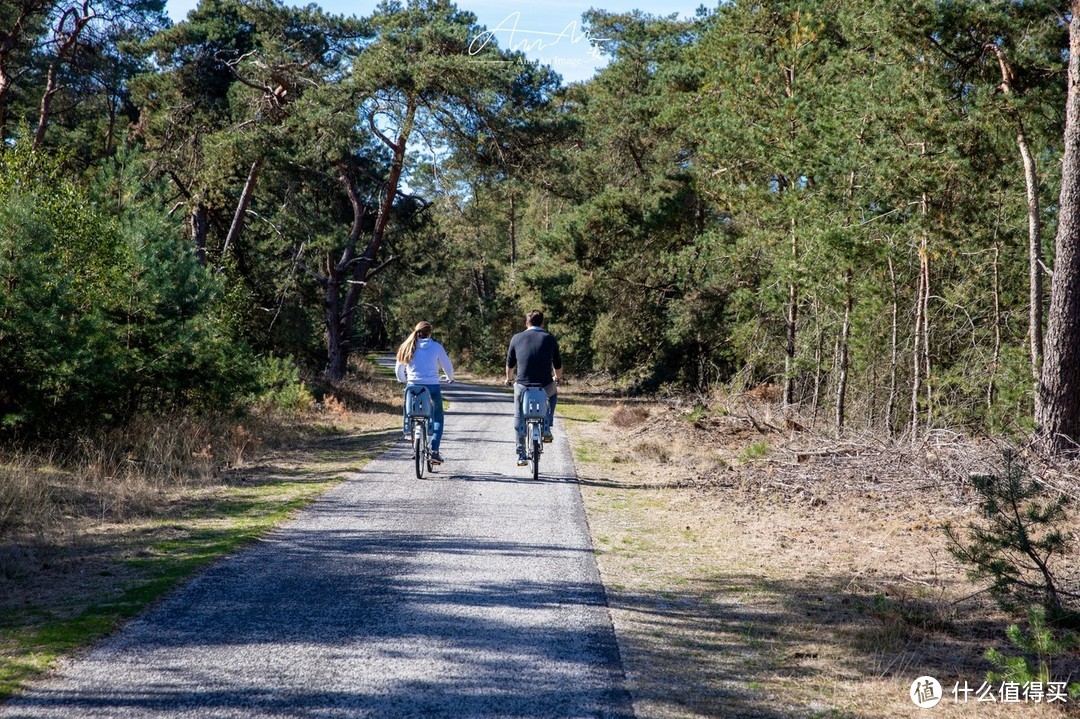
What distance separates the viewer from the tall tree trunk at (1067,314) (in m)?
11.0

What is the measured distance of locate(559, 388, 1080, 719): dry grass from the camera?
468 centimetres

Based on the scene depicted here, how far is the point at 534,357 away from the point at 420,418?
5.68 ft

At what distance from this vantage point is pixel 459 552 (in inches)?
286

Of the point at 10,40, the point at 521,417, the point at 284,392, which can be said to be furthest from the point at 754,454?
the point at 10,40

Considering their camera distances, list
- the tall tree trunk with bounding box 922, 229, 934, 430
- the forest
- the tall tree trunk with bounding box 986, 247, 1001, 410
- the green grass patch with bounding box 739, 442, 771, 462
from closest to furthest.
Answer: the green grass patch with bounding box 739, 442, 771, 462 < the forest < the tall tree trunk with bounding box 922, 229, 934, 430 < the tall tree trunk with bounding box 986, 247, 1001, 410

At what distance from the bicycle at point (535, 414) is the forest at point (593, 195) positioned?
5.47 metres

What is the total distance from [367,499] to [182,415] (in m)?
6.05

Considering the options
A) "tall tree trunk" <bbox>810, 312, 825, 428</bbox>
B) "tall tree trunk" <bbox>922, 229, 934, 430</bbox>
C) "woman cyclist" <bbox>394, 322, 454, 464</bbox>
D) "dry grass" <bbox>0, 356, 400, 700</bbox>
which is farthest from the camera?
"tall tree trunk" <bbox>810, 312, 825, 428</bbox>

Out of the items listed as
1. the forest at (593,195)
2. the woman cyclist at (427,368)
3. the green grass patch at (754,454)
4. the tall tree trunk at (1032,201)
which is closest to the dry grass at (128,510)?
the forest at (593,195)

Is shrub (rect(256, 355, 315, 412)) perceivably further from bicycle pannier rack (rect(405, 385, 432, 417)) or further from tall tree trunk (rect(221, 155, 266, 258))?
bicycle pannier rack (rect(405, 385, 432, 417))

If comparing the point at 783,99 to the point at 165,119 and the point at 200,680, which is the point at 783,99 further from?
the point at 200,680

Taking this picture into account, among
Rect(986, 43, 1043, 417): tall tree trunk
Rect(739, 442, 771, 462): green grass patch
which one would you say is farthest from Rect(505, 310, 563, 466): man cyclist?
Rect(986, 43, 1043, 417): tall tree trunk

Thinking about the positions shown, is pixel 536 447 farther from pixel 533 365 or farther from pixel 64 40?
pixel 64 40

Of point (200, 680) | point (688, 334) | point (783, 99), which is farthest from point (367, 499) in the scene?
point (688, 334)
